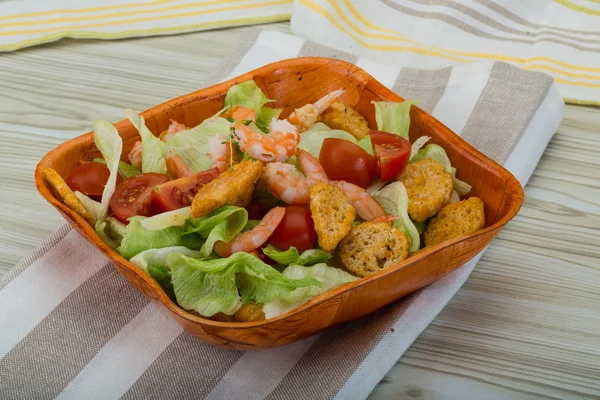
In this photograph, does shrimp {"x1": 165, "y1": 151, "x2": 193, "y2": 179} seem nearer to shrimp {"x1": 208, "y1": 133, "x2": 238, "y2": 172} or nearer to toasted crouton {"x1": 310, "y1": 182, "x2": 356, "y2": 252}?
shrimp {"x1": 208, "y1": 133, "x2": 238, "y2": 172}

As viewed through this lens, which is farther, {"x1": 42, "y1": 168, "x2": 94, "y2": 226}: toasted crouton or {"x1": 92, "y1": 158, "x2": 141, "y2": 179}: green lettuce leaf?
{"x1": 92, "y1": 158, "x2": 141, "y2": 179}: green lettuce leaf

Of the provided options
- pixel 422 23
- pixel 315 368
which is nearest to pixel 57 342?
pixel 315 368

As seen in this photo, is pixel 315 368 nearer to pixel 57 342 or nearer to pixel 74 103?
pixel 57 342

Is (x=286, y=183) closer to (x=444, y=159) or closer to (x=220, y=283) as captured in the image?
(x=220, y=283)

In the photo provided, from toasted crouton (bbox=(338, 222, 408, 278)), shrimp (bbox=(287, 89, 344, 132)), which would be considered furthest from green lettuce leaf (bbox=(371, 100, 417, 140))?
toasted crouton (bbox=(338, 222, 408, 278))

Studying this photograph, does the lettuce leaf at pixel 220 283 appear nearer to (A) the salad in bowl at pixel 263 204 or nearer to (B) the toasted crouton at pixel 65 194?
(A) the salad in bowl at pixel 263 204

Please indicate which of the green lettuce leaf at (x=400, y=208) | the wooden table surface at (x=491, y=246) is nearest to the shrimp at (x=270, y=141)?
the green lettuce leaf at (x=400, y=208)

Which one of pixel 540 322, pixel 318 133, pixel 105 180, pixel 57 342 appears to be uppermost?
pixel 318 133
